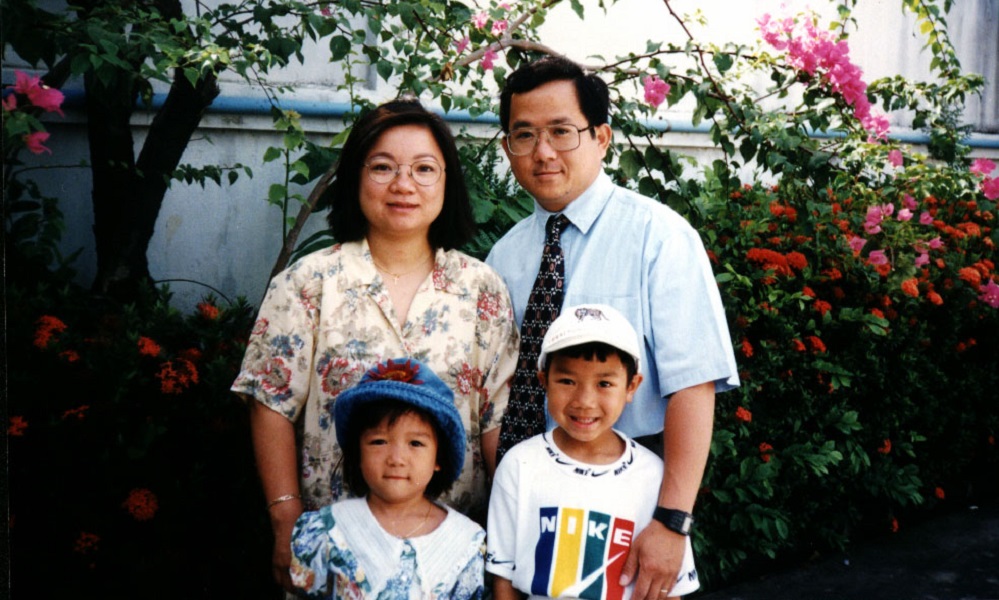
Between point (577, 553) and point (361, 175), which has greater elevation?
point (361, 175)

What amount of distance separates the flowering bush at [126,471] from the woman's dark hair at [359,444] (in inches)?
24.3

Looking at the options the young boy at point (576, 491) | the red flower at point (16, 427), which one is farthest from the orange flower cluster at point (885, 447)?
the red flower at point (16, 427)

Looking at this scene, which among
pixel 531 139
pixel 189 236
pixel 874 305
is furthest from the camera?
pixel 874 305

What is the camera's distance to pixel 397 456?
81.0 inches

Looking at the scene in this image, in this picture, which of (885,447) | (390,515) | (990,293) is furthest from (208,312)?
(990,293)

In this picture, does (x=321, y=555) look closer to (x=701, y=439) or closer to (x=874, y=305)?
(x=701, y=439)

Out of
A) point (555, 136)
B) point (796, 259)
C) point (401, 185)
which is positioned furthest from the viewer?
point (796, 259)

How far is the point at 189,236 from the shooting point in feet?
13.7

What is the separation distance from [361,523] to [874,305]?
10.4 feet

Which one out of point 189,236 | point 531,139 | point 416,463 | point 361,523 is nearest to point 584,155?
point 531,139

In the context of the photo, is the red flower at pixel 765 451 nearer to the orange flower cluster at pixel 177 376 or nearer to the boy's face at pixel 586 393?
the boy's face at pixel 586 393

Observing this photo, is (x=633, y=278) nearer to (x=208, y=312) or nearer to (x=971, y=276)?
(x=208, y=312)

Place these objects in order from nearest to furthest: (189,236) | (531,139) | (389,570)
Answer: (389,570), (531,139), (189,236)

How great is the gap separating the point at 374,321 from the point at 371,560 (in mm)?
567
